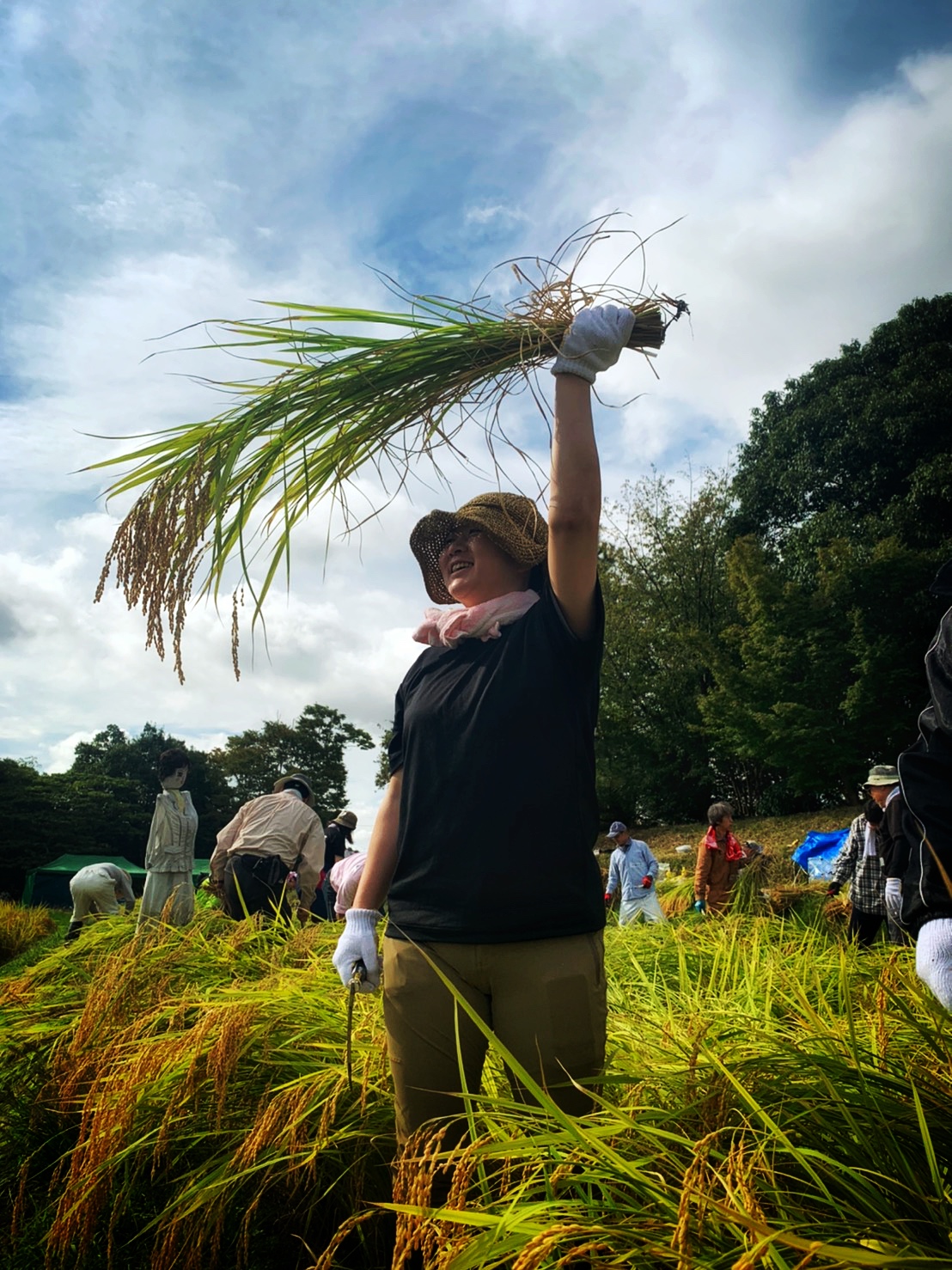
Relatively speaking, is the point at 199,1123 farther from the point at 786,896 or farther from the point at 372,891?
the point at 786,896

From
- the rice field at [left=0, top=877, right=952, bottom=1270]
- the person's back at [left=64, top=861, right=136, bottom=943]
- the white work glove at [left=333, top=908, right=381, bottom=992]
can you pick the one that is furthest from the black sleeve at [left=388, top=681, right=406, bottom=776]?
the person's back at [left=64, top=861, right=136, bottom=943]

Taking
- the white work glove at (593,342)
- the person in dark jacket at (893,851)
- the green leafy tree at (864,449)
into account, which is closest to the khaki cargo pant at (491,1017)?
the white work glove at (593,342)

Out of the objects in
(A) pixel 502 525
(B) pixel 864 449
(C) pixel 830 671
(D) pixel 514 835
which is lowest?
(D) pixel 514 835

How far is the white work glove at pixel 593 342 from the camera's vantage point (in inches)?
81.0

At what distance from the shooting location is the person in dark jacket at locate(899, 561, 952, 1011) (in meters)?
1.59

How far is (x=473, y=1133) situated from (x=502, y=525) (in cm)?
135

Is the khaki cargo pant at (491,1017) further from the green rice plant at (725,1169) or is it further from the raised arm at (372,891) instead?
the raised arm at (372,891)

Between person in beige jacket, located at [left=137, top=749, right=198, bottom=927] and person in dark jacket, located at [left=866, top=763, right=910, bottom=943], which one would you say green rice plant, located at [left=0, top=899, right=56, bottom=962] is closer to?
person in beige jacket, located at [left=137, top=749, right=198, bottom=927]

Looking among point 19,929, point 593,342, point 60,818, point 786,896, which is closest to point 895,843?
point 786,896

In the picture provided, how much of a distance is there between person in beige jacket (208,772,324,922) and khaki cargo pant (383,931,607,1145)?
3956 mm

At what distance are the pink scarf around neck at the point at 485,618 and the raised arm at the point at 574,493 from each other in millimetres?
190

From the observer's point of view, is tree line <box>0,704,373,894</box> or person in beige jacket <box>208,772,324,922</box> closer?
person in beige jacket <box>208,772,324,922</box>

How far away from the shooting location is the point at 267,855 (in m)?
5.84

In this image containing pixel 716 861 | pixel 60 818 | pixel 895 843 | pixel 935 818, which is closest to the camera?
pixel 935 818
